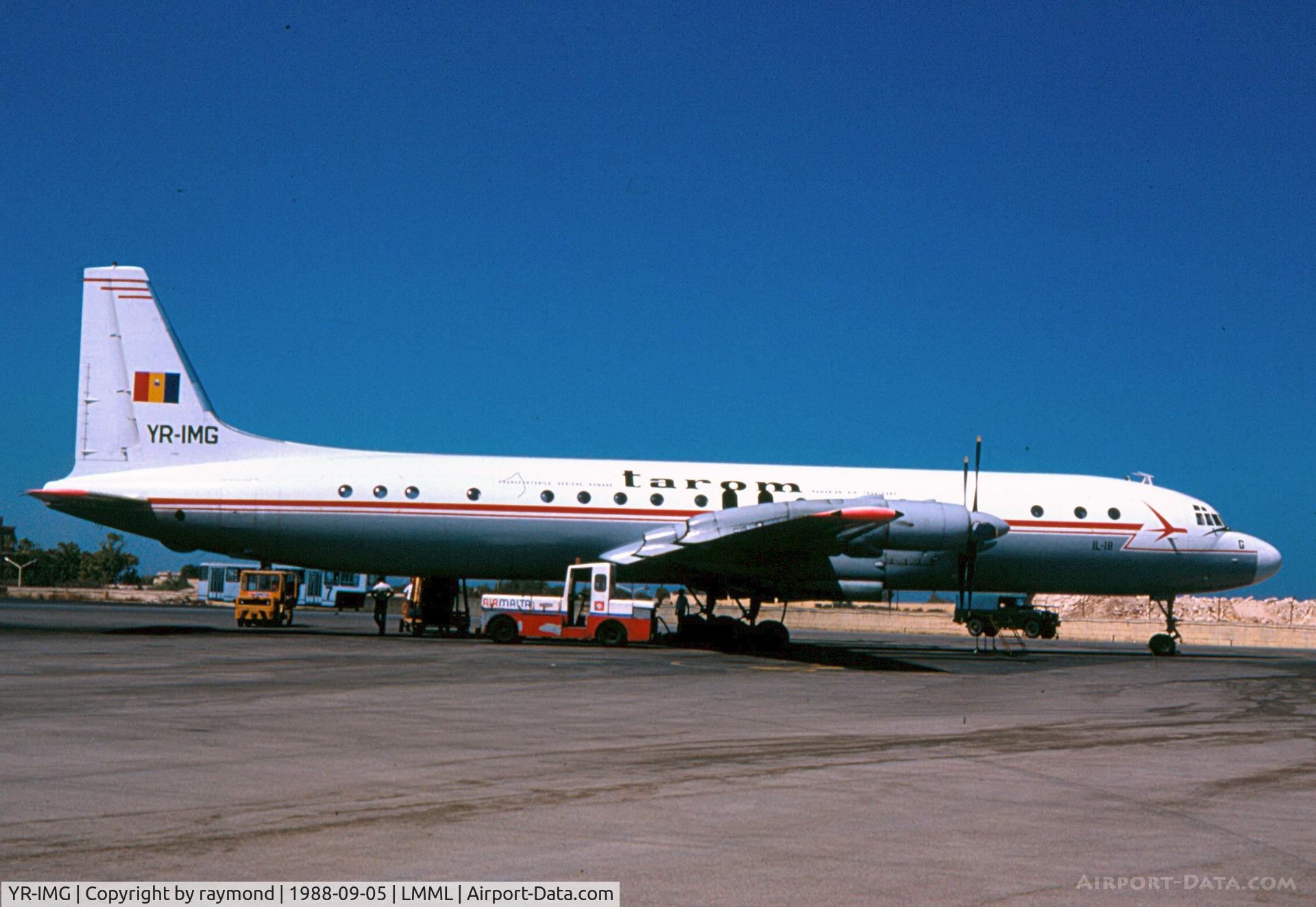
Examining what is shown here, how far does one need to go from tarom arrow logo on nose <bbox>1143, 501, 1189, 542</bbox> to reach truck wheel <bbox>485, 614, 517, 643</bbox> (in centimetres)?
1675

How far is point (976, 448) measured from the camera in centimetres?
2831

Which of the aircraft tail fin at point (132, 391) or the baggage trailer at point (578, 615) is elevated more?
the aircraft tail fin at point (132, 391)

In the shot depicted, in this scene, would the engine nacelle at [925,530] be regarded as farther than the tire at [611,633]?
No

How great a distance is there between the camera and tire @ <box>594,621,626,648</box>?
27000 mm

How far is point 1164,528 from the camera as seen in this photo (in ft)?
102

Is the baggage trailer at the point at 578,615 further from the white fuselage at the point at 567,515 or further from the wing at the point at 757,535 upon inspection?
the white fuselage at the point at 567,515

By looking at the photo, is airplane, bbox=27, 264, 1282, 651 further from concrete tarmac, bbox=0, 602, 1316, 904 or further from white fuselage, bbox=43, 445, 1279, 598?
concrete tarmac, bbox=0, 602, 1316, 904

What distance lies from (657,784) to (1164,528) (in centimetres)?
2592

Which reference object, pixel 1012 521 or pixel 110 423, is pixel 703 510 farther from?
pixel 110 423

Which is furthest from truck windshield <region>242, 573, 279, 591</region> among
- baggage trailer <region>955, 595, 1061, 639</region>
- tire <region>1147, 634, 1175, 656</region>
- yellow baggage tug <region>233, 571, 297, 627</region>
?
tire <region>1147, 634, 1175, 656</region>

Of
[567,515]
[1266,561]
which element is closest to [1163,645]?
[1266,561]

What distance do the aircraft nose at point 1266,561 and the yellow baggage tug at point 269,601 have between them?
28.7m

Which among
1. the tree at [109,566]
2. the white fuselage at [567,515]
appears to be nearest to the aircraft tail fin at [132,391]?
the white fuselage at [567,515]

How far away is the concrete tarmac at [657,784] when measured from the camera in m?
6.18
